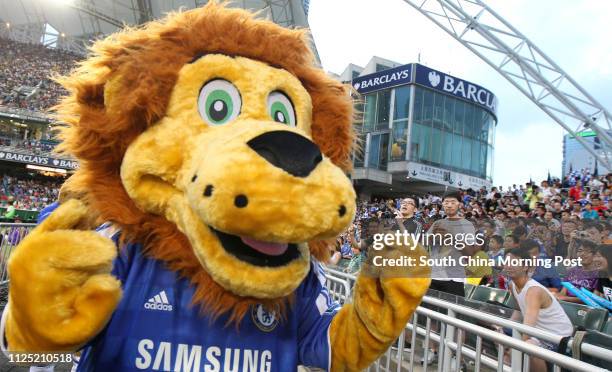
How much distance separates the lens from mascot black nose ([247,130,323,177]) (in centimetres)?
103

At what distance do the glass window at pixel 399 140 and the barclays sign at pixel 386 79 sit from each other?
2.39 m

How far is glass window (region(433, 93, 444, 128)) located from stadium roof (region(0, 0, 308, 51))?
9182 millimetres

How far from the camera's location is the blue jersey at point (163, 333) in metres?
1.25

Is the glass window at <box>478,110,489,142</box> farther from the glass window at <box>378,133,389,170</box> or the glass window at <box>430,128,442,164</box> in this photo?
the glass window at <box>378,133,389,170</box>

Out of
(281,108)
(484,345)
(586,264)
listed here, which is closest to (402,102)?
(586,264)

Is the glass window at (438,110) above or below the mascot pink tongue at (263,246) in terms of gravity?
above

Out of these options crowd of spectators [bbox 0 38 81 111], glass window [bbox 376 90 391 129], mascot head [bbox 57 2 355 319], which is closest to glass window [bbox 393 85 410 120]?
glass window [bbox 376 90 391 129]

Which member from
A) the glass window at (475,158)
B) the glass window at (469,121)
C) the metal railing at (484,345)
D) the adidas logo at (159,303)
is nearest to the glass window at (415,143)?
the glass window at (469,121)

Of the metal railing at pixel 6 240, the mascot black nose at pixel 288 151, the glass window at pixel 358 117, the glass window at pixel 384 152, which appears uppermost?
the glass window at pixel 384 152

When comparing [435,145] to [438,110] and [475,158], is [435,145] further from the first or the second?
[475,158]

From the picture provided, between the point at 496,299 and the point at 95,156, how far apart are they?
3735 millimetres

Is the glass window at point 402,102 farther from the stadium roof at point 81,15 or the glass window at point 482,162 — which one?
the stadium roof at point 81,15

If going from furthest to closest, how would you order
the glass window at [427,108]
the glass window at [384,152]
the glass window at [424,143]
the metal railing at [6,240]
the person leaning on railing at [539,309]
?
the glass window at [384,152]
the glass window at [427,108]
the glass window at [424,143]
the metal railing at [6,240]
the person leaning on railing at [539,309]

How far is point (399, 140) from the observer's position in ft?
82.7
